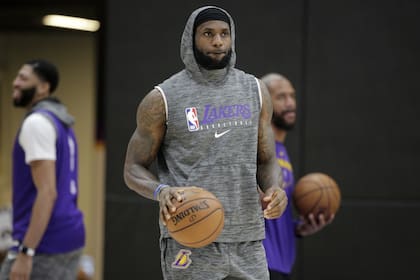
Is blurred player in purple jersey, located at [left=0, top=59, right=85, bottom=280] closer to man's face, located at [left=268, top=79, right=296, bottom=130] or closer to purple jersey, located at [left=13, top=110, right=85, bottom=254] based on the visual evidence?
purple jersey, located at [left=13, top=110, right=85, bottom=254]

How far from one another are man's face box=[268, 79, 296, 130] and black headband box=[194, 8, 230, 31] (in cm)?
158

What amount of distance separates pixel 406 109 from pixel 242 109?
3404mm

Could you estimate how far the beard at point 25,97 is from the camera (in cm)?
482

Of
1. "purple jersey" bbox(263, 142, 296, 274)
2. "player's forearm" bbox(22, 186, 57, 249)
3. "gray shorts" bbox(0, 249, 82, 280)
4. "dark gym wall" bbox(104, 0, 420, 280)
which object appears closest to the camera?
"purple jersey" bbox(263, 142, 296, 274)

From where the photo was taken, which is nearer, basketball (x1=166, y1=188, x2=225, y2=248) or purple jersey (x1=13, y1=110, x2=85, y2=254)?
basketball (x1=166, y1=188, x2=225, y2=248)

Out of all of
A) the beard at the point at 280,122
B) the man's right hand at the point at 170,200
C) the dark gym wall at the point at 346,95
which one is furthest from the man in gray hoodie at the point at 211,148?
the dark gym wall at the point at 346,95

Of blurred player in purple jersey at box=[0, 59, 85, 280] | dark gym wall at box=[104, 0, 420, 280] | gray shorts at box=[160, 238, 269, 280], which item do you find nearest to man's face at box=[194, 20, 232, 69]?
gray shorts at box=[160, 238, 269, 280]

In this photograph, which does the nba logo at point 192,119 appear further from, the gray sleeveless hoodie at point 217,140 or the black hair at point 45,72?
the black hair at point 45,72

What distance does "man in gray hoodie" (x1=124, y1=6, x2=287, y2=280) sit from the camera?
122 inches

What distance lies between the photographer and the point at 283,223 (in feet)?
14.6

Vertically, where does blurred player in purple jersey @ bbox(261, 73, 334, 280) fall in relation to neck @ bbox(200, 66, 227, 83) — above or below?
below

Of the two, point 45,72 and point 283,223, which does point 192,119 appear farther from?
point 45,72

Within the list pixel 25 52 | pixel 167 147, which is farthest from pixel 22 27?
pixel 167 147

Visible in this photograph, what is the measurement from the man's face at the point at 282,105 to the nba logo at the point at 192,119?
1.63 meters
